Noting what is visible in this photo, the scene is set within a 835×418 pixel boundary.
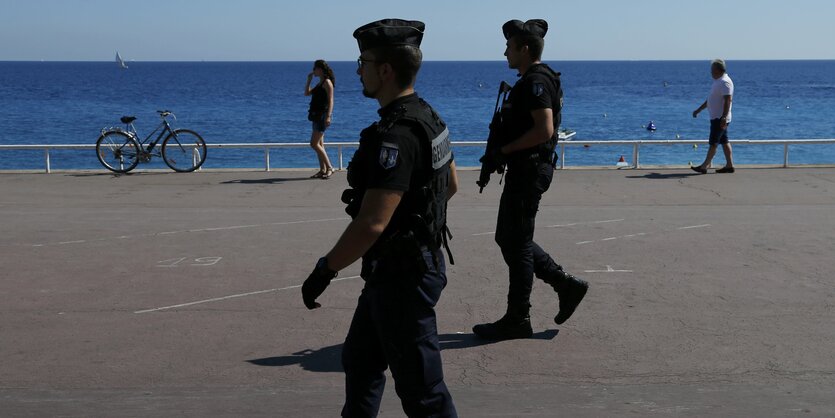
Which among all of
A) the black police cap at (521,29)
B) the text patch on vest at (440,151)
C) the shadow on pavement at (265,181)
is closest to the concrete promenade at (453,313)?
the text patch on vest at (440,151)

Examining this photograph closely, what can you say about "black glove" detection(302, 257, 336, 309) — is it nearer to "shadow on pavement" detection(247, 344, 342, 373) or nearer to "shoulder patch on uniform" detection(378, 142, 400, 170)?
"shoulder patch on uniform" detection(378, 142, 400, 170)

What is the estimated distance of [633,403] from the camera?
5.06 meters

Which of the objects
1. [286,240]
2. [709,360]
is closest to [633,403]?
[709,360]

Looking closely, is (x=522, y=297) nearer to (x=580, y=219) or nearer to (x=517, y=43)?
(x=517, y=43)

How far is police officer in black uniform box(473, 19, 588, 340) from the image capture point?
237 inches

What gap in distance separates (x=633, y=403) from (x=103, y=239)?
Answer: 650 cm

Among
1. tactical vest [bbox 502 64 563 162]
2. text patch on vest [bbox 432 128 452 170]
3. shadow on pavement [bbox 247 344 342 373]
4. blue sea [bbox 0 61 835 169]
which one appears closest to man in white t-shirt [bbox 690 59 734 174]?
tactical vest [bbox 502 64 563 162]

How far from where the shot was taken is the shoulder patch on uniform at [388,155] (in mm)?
3656

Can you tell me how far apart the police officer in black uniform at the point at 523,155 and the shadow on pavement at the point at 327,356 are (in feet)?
0.34

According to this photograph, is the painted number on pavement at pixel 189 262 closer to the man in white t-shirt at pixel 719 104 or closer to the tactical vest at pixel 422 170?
the tactical vest at pixel 422 170

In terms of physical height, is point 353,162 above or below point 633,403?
above

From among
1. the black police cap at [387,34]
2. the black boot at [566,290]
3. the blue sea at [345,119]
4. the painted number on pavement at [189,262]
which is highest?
the black police cap at [387,34]

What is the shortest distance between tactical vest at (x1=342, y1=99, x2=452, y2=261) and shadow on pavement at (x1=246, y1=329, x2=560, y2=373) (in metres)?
1.93

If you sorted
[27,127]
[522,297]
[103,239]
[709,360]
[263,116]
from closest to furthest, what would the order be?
[709,360] → [522,297] → [103,239] → [27,127] → [263,116]
